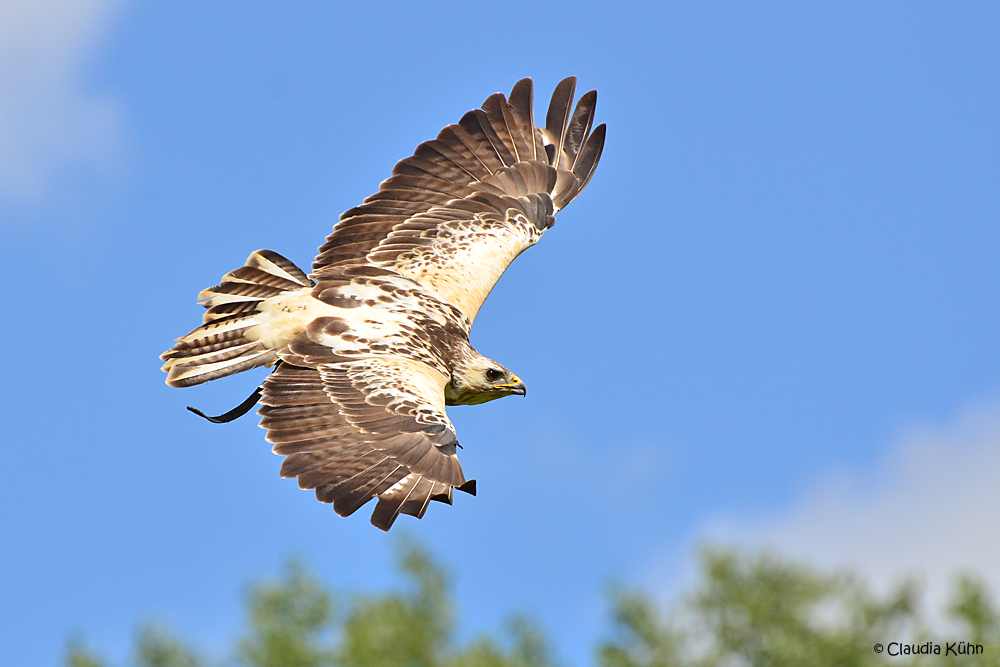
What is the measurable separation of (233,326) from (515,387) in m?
2.37

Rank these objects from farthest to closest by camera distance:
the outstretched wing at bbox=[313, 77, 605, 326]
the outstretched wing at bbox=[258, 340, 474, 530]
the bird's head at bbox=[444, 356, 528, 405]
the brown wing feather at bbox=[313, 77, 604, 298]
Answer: the brown wing feather at bbox=[313, 77, 604, 298]
the outstretched wing at bbox=[313, 77, 605, 326]
the bird's head at bbox=[444, 356, 528, 405]
the outstretched wing at bbox=[258, 340, 474, 530]

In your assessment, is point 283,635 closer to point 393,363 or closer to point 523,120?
point 523,120

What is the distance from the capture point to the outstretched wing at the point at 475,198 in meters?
11.8

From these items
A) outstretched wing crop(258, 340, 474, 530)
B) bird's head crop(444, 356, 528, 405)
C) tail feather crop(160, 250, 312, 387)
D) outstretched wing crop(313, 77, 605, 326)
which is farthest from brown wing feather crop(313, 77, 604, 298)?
outstretched wing crop(258, 340, 474, 530)

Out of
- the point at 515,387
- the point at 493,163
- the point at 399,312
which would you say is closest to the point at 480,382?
the point at 515,387

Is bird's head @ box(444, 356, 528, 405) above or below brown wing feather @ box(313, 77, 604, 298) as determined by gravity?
below

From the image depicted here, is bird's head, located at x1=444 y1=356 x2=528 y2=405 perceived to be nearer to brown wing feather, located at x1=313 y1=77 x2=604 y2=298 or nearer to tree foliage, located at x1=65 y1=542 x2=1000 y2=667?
brown wing feather, located at x1=313 y1=77 x2=604 y2=298

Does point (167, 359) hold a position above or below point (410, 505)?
above

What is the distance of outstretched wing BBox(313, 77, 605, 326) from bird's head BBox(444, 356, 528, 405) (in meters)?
0.93

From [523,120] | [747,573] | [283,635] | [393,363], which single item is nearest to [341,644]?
[283,635]

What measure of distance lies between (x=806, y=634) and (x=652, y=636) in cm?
371

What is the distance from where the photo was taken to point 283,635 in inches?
1160

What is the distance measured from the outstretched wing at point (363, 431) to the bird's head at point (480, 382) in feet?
1.90

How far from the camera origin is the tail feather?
33.9 feet
